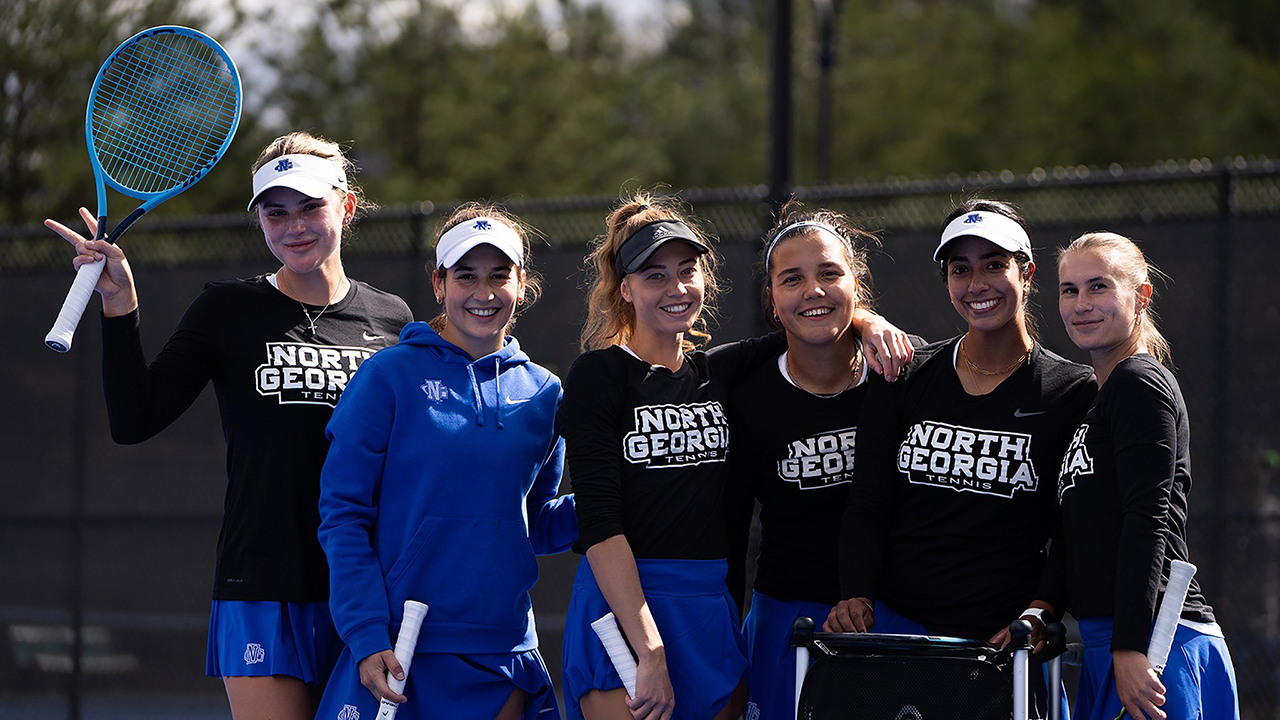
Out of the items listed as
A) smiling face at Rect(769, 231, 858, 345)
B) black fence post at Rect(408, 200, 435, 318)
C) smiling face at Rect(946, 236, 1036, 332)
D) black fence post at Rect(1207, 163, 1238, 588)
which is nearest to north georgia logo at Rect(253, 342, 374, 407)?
smiling face at Rect(769, 231, 858, 345)

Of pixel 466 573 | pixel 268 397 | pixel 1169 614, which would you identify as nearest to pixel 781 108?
pixel 268 397

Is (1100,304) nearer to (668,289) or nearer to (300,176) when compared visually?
(668,289)

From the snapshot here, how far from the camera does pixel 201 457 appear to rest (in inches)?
277

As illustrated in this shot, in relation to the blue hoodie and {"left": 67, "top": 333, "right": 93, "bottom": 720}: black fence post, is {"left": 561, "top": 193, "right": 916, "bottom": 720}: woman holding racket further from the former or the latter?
{"left": 67, "top": 333, "right": 93, "bottom": 720}: black fence post

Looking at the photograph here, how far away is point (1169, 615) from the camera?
9.52 ft

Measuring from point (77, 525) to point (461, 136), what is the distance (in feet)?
42.2

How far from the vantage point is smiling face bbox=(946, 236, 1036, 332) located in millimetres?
3344

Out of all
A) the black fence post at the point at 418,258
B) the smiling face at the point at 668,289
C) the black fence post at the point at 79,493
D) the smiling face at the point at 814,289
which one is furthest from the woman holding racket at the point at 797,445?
the black fence post at the point at 79,493

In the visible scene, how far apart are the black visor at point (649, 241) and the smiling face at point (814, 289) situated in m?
0.25

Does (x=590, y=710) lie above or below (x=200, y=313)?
below

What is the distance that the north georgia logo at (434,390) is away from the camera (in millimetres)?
3184

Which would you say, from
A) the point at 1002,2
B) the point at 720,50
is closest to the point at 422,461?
the point at 1002,2

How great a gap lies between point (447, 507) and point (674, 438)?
0.58 metres

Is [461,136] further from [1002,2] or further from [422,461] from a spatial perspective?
[422,461]
